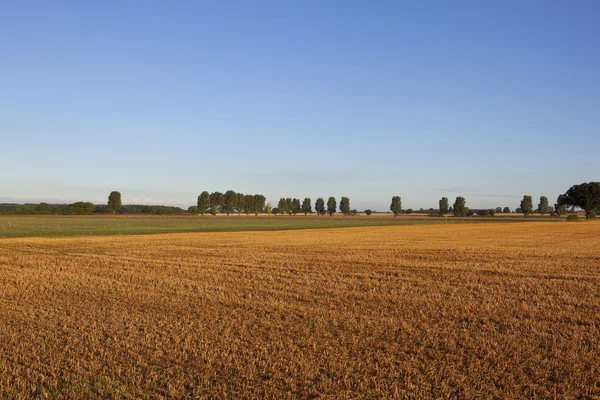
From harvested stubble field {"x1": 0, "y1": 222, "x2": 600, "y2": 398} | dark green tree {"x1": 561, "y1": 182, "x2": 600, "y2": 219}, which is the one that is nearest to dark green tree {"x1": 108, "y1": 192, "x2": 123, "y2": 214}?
dark green tree {"x1": 561, "y1": 182, "x2": 600, "y2": 219}

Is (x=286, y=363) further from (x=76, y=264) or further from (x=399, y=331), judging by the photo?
(x=76, y=264)

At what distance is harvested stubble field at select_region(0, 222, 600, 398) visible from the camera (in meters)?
7.01

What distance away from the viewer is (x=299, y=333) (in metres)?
9.67

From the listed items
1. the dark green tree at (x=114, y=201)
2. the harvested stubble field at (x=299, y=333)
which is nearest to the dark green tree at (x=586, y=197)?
the harvested stubble field at (x=299, y=333)

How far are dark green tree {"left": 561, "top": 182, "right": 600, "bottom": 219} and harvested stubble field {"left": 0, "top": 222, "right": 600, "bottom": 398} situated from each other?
11720 centimetres

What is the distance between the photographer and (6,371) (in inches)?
292

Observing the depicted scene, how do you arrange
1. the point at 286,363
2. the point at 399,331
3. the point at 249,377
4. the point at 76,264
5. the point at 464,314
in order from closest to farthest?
the point at 249,377
the point at 286,363
the point at 399,331
the point at 464,314
the point at 76,264

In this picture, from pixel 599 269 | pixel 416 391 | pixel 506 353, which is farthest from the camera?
pixel 599 269

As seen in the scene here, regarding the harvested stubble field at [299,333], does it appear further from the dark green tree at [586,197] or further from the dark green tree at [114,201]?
the dark green tree at [114,201]

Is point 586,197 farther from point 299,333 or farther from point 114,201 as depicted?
point 114,201

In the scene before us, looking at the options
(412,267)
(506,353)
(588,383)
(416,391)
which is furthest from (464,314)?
(412,267)

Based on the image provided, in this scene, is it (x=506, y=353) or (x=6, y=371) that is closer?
(x=6, y=371)

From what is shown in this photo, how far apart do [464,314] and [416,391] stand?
5.11 meters

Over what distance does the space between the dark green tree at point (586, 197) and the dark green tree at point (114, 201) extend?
153 metres
